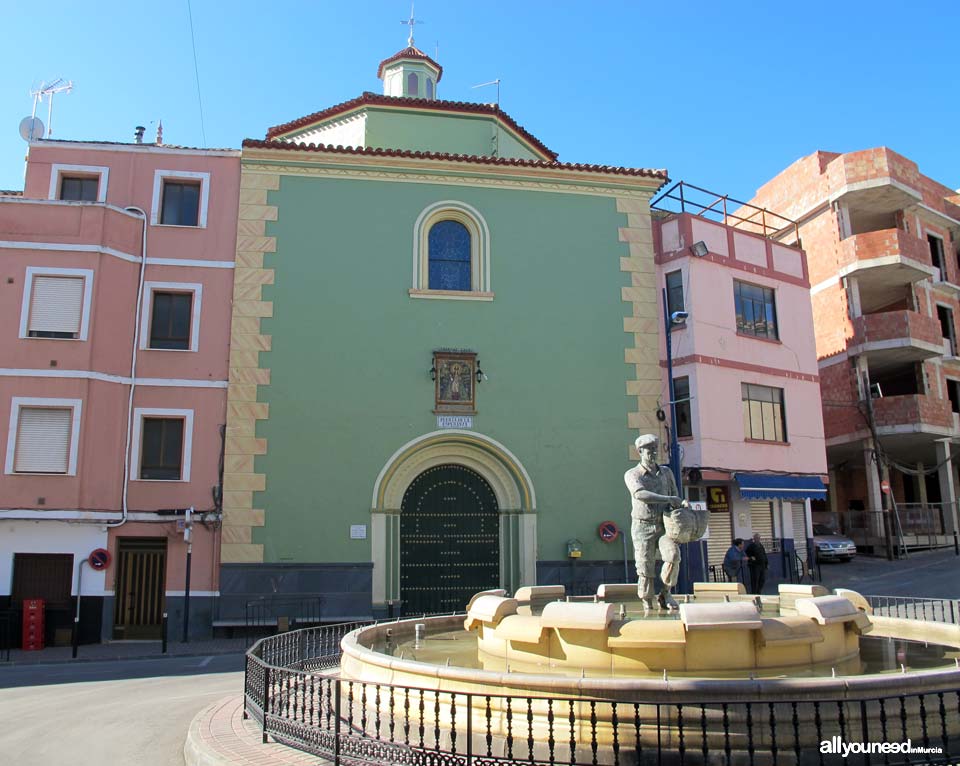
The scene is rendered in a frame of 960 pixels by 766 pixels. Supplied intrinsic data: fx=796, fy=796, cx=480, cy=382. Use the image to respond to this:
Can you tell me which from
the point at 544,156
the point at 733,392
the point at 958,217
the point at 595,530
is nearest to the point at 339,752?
the point at 595,530

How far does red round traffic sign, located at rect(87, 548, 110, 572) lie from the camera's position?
16.3 m

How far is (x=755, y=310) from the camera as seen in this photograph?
22.6m

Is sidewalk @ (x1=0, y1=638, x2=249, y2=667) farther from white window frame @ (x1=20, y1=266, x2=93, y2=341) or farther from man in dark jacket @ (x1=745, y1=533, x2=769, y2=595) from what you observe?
man in dark jacket @ (x1=745, y1=533, x2=769, y2=595)

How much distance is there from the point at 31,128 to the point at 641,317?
1623 centimetres

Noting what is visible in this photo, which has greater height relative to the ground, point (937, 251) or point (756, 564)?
point (937, 251)

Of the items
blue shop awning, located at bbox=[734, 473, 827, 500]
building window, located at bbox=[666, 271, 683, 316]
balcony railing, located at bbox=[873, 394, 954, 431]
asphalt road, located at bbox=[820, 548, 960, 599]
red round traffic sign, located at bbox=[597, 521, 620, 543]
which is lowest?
asphalt road, located at bbox=[820, 548, 960, 599]

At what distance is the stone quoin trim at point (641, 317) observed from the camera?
19.7m

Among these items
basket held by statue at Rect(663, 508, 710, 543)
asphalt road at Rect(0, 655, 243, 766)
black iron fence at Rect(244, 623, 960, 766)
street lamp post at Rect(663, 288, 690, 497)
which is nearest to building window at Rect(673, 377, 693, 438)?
street lamp post at Rect(663, 288, 690, 497)

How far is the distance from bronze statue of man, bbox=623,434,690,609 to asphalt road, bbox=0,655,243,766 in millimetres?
5356

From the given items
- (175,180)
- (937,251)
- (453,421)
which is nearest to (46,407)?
(175,180)

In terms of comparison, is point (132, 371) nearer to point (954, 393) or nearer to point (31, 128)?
point (31, 128)

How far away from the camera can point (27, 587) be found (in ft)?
54.6

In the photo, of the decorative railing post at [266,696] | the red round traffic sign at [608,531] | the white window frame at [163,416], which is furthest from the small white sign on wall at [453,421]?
the decorative railing post at [266,696]

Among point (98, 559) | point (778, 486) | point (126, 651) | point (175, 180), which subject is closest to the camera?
point (126, 651)
